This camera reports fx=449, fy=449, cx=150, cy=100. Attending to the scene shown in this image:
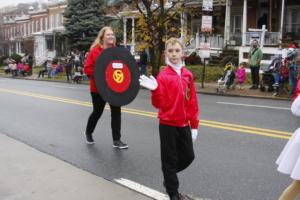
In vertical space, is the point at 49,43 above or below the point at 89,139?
above

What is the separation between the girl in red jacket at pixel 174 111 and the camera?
4.65 m

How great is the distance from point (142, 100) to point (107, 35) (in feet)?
26.2

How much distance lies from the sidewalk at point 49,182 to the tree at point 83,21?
35.2m

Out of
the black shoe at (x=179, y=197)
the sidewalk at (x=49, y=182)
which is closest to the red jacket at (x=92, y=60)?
the sidewalk at (x=49, y=182)

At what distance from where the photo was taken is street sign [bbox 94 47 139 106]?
6.66 meters

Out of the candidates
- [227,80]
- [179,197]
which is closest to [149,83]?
[179,197]

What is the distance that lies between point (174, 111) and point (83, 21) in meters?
37.7

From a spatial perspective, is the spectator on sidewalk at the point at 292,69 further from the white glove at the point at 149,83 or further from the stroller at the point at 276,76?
the white glove at the point at 149,83

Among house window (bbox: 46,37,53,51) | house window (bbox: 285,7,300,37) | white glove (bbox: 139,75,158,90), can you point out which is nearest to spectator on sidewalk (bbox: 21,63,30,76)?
house window (bbox: 285,7,300,37)

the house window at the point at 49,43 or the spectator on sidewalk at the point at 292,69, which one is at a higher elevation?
the house window at the point at 49,43

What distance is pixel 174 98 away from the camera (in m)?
4.66

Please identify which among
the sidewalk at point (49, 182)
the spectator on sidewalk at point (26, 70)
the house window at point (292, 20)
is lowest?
the sidewalk at point (49, 182)

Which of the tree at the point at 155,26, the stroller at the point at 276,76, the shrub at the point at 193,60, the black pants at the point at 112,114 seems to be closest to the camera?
the black pants at the point at 112,114

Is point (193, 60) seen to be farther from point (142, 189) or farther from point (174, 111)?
point (174, 111)
